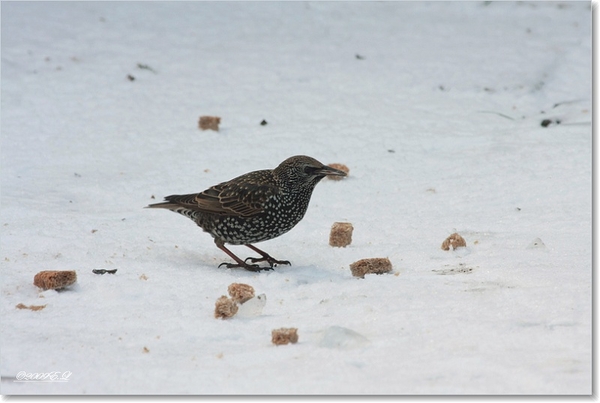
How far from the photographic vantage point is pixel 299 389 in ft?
11.2

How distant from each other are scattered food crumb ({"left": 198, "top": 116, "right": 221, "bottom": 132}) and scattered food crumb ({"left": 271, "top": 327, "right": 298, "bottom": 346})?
4.24 m

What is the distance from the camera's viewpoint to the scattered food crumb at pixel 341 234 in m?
5.75

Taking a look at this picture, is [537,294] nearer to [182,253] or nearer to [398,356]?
[398,356]

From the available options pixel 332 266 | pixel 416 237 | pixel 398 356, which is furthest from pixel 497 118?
pixel 398 356

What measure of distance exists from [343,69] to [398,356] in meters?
5.96

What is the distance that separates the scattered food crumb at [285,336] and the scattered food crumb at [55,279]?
1392 millimetres

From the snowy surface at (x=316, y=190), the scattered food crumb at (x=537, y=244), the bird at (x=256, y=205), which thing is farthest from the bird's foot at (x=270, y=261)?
the scattered food crumb at (x=537, y=244)

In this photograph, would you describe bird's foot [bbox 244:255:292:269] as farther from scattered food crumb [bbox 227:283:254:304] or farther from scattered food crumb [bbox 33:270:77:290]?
scattered food crumb [bbox 33:270:77:290]

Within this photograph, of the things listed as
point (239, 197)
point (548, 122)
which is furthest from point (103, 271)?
point (548, 122)

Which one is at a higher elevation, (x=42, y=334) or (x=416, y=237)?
(x=416, y=237)

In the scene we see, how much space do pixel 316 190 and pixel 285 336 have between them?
313 cm

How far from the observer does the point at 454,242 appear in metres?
5.52

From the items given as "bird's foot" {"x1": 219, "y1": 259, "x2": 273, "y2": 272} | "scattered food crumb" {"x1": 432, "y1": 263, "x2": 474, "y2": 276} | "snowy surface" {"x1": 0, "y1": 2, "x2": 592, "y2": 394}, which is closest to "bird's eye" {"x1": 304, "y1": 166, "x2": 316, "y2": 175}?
"snowy surface" {"x1": 0, "y1": 2, "x2": 592, "y2": 394}

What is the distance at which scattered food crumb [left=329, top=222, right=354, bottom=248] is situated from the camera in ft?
18.9
